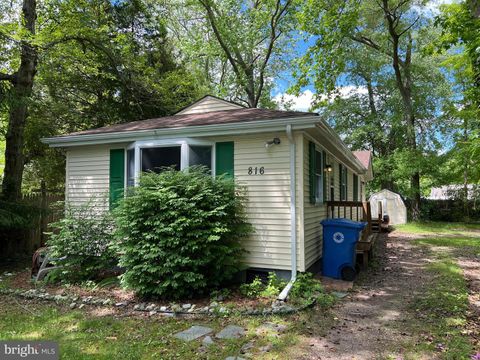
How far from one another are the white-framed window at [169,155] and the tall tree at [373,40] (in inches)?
259

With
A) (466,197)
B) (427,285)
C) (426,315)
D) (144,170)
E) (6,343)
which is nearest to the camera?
(6,343)

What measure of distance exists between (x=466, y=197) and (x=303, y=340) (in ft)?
69.3

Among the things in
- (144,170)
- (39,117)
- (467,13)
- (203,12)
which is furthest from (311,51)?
(39,117)

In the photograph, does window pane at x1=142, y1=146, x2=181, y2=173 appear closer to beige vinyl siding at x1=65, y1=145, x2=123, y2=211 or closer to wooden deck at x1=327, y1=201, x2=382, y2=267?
beige vinyl siding at x1=65, y1=145, x2=123, y2=211

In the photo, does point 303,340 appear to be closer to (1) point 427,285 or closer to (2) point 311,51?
(1) point 427,285

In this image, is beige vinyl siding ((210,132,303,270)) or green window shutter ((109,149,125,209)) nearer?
beige vinyl siding ((210,132,303,270))

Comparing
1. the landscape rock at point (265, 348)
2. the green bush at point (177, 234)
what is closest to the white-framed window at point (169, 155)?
the green bush at point (177, 234)

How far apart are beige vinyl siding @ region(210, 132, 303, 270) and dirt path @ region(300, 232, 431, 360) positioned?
1.39 meters

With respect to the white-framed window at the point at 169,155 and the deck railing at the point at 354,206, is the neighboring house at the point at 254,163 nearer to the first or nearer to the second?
the white-framed window at the point at 169,155

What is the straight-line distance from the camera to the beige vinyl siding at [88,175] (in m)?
7.23

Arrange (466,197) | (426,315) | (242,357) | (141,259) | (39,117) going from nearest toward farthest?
→ (242,357), (426,315), (141,259), (39,117), (466,197)

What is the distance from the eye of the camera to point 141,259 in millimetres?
5328

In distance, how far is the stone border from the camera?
4598 mm

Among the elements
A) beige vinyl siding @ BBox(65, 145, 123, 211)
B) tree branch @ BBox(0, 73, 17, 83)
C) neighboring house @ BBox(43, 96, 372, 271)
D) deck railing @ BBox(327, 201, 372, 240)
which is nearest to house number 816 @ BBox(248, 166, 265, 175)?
neighboring house @ BBox(43, 96, 372, 271)
